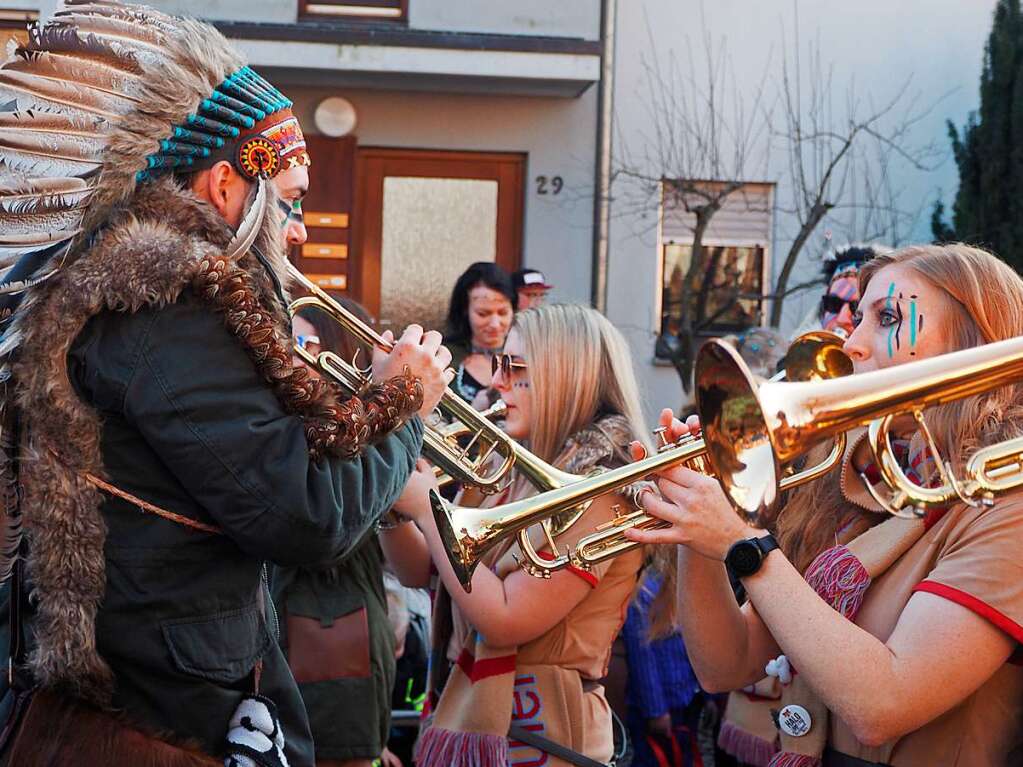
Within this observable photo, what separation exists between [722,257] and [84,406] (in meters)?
8.78

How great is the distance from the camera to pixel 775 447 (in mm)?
1801

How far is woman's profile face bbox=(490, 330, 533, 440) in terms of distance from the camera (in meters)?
3.47

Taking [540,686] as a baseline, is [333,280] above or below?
above

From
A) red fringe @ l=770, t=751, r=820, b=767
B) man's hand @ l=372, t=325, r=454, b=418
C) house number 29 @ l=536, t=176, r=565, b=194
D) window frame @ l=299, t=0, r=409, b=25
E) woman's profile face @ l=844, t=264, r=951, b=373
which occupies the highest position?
window frame @ l=299, t=0, r=409, b=25

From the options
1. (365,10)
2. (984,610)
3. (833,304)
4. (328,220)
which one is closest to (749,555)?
(984,610)

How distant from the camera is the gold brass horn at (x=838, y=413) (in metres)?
1.77

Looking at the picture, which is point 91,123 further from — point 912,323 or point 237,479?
point 912,323

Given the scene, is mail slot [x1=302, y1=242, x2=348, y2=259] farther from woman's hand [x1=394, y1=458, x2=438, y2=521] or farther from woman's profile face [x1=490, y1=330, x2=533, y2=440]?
woman's hand [x1=394, y1=458, x2=438, y2=521]

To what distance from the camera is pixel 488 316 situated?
6277 mm

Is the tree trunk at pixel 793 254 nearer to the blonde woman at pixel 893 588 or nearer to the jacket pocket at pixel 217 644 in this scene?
the blonde woman at pixel 893 588

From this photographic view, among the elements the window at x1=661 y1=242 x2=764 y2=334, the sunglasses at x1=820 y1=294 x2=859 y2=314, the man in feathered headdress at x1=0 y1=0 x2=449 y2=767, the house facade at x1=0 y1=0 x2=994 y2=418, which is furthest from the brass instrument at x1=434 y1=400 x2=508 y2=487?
the window at x1=661 y1=242 x2=764 y2=334

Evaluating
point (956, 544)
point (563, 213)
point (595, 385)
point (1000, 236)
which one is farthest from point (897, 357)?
point (1000, 236)

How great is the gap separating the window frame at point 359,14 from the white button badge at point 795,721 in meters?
7.99

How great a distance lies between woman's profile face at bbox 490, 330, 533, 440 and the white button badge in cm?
127
